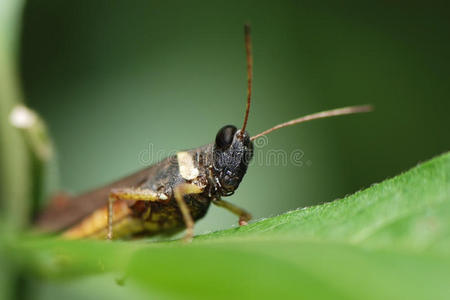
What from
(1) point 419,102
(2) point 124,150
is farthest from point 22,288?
(1) point 419,102

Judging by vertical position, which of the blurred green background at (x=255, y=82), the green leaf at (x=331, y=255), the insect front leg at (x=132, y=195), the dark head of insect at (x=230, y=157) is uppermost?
the blurred green background at (x=255, y=82)

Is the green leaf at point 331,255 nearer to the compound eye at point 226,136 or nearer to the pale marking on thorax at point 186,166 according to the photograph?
the compound eye at point 226,136

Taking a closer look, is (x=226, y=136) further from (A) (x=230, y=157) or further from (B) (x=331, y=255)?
(B) (x=331, y=255)

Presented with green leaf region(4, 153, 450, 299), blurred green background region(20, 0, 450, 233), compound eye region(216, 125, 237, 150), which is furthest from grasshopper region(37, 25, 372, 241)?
green leaf region(4, 153, 450, 299)

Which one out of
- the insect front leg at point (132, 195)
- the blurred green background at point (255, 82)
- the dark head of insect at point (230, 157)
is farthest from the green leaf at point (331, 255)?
the blurred green background at point (255, 82)

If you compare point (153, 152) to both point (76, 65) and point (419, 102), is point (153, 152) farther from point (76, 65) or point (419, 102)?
point (419, 102)
